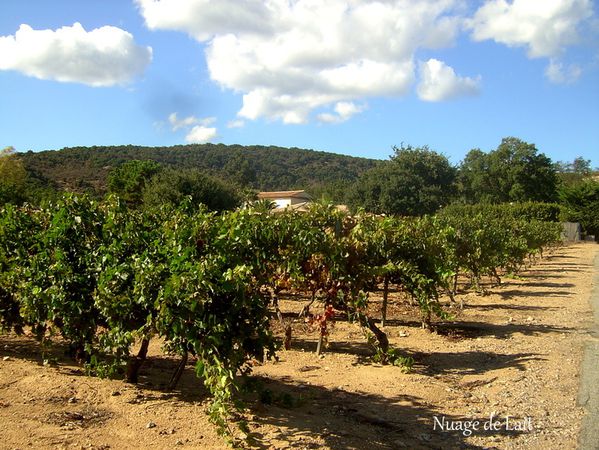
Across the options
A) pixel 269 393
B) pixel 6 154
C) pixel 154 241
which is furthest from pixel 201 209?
pixel 6 154

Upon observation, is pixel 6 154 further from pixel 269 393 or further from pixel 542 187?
pixel 542 187

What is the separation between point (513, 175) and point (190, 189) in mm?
39415

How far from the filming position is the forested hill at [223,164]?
67.1 m

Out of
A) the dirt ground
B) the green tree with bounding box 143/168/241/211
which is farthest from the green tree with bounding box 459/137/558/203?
the dirt ground

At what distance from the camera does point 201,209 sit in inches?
230

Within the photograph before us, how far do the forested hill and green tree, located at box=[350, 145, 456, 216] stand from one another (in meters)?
11.4

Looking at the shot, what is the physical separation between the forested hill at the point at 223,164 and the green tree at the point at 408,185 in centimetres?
1141

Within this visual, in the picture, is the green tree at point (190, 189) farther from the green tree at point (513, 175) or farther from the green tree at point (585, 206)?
the green tree at point (513, 175)

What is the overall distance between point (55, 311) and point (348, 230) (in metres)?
4.17

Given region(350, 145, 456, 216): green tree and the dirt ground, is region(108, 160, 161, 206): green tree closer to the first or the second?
region(350, 145, 456, 216): green tree

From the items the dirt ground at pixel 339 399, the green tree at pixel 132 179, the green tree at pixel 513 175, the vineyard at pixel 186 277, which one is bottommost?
the dirt ground at pixel 339 399

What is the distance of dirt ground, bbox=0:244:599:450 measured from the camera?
4.36 m

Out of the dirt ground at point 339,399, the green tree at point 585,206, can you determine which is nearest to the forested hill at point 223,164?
the green tree at point 585,206

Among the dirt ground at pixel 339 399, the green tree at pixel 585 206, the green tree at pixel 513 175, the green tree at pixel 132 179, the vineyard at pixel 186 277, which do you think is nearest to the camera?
the vineyard at pixel 186 277
